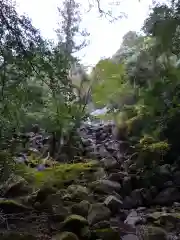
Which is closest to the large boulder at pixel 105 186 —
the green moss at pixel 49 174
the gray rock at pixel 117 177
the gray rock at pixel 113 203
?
the gray rock at pixel 117 177

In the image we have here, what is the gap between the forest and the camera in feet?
6.91

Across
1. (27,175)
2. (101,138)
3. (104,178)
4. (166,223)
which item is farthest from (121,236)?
(101,138)

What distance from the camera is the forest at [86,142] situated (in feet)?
6.91

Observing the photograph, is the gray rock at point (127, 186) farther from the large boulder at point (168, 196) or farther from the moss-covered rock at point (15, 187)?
the moss-covered rock at point (15, 187)

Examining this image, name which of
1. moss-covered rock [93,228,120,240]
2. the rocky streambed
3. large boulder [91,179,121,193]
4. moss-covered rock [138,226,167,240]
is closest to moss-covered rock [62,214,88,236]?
the rocky streambed

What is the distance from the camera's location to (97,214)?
2775 mm

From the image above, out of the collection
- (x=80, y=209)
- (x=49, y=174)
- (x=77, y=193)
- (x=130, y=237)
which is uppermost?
(x=49, y=174)

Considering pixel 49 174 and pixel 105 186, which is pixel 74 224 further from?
pixel 105 186

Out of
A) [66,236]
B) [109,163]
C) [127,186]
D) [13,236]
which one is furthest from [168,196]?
[13,236]

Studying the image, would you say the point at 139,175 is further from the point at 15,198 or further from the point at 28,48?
the point at 28,48

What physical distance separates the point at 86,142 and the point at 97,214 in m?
3.13

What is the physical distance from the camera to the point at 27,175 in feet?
9.30

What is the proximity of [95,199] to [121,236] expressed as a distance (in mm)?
721

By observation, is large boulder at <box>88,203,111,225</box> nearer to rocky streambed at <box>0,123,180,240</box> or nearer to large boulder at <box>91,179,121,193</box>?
rocky streambed at <box>0,123,180,240</box>
